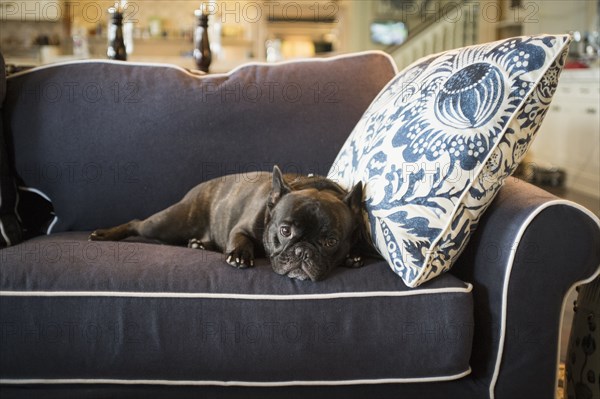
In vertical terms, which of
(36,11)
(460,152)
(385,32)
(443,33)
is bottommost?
(460,152)

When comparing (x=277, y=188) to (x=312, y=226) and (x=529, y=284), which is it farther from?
(x=529, y=284)

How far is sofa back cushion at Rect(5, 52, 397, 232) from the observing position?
7.26 feet

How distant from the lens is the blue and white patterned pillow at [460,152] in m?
1.52

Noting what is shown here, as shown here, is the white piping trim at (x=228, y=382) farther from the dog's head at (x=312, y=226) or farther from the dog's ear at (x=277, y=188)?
the dog's ear at (x=277, y=188)

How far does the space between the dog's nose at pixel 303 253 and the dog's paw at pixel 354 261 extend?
0.44ft

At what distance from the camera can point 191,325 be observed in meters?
1.48

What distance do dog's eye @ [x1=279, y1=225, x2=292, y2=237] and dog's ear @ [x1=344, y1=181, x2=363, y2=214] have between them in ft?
0.55

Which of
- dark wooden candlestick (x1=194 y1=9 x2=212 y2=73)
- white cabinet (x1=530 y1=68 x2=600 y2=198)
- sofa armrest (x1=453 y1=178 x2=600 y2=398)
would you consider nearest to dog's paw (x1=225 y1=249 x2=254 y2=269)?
sofa armrest (x1=453 y1=178 x2=600 y2=398)

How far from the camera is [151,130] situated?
7.38 ft

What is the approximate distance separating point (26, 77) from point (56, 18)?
24.1 feet

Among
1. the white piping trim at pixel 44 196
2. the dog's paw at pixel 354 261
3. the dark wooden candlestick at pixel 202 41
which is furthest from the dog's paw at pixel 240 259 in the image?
the dark wooden candlestick at pixel 202 41

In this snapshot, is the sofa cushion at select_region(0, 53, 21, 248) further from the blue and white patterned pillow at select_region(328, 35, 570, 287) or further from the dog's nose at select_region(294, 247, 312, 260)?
the blue and white patterned pillow at select_region(328, 35, 570, 287)

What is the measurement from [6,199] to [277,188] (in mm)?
870

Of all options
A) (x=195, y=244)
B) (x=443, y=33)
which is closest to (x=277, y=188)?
(x=195, y=244)
